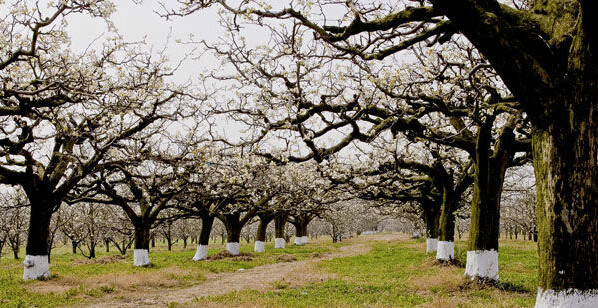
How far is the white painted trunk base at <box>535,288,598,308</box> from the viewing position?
6.62 m

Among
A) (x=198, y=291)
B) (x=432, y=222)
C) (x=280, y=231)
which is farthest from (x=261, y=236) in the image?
(x=198, y=291)

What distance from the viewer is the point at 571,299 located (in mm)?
6727

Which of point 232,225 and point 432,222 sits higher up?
point 432,222

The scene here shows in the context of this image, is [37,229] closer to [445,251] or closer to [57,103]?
[57,103]

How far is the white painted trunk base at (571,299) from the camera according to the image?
6.62 m

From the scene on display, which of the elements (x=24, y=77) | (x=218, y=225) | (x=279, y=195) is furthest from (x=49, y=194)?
(x=218, y=225)

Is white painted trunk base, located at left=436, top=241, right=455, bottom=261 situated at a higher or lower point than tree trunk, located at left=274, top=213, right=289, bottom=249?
higher

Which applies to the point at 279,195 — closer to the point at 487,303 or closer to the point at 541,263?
the point at 487,303

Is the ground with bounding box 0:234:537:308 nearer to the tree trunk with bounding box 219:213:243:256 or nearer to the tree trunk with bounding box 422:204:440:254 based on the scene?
the tree trunk with bounding box 422:204:440:254

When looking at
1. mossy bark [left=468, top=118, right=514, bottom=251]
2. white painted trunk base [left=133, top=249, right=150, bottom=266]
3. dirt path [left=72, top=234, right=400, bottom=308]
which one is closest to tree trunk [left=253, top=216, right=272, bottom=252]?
white painted trunk base [left=133, top=249, right=150, bottom=266]

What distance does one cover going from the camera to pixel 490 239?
14.5 metres

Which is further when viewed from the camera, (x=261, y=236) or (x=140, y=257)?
(x=261, y=236)

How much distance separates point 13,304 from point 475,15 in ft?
52.1

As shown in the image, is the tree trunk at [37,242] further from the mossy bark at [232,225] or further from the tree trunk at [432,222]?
the tree trunk at [432,222]
